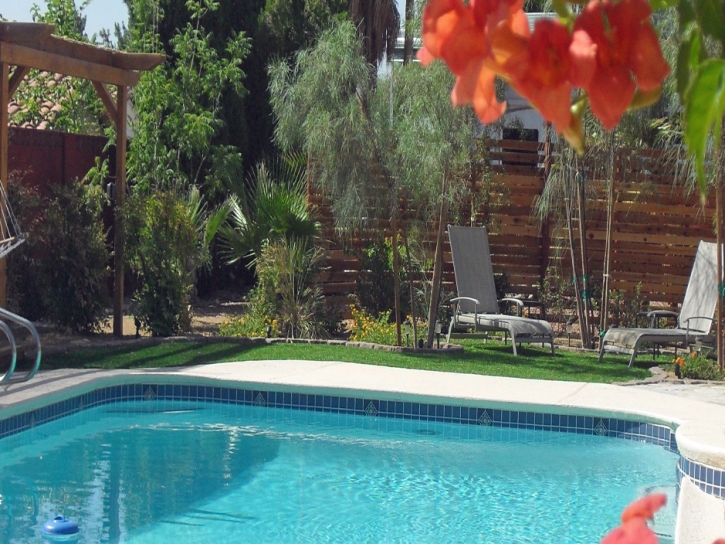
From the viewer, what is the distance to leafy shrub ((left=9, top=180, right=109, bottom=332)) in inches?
396

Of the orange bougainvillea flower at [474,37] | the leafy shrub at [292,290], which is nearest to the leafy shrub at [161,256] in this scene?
Answer: the leafy shrub at [292,290]

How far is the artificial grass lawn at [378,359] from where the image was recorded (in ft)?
28.8

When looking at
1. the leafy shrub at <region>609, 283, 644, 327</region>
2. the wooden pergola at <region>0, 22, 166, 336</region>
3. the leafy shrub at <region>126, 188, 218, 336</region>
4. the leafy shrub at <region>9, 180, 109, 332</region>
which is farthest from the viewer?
the leafy shrub at <region>609, 283, 644, 327</region>

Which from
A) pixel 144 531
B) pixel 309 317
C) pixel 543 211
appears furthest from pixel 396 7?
pixel 144 531

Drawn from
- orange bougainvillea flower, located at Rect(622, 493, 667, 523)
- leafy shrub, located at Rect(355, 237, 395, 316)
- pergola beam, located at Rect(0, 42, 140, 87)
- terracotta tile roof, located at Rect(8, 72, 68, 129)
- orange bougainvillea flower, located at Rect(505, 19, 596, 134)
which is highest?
terracotta tile roof, located at Rect(8, 72, 68, 129)

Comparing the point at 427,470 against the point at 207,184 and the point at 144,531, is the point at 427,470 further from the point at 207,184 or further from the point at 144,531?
the point at 207,184

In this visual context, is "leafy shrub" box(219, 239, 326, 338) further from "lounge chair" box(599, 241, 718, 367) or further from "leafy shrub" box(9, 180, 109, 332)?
"lounge chair" box(599, 241, 718, 367)

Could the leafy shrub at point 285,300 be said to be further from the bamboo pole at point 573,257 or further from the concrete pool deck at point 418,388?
the bamboo pole at point 573,257

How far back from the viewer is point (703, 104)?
0.48m

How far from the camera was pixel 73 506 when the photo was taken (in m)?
5.66

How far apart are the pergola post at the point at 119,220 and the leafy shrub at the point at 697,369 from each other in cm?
578

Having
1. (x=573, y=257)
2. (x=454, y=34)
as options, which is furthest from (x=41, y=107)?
(x=454, y=34)

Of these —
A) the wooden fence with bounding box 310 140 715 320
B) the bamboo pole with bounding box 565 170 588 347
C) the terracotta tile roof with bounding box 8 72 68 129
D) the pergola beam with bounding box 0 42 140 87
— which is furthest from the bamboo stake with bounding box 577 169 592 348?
the terracotta tile roof with bounding box 8 72 68 129

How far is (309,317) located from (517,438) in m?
3.93
